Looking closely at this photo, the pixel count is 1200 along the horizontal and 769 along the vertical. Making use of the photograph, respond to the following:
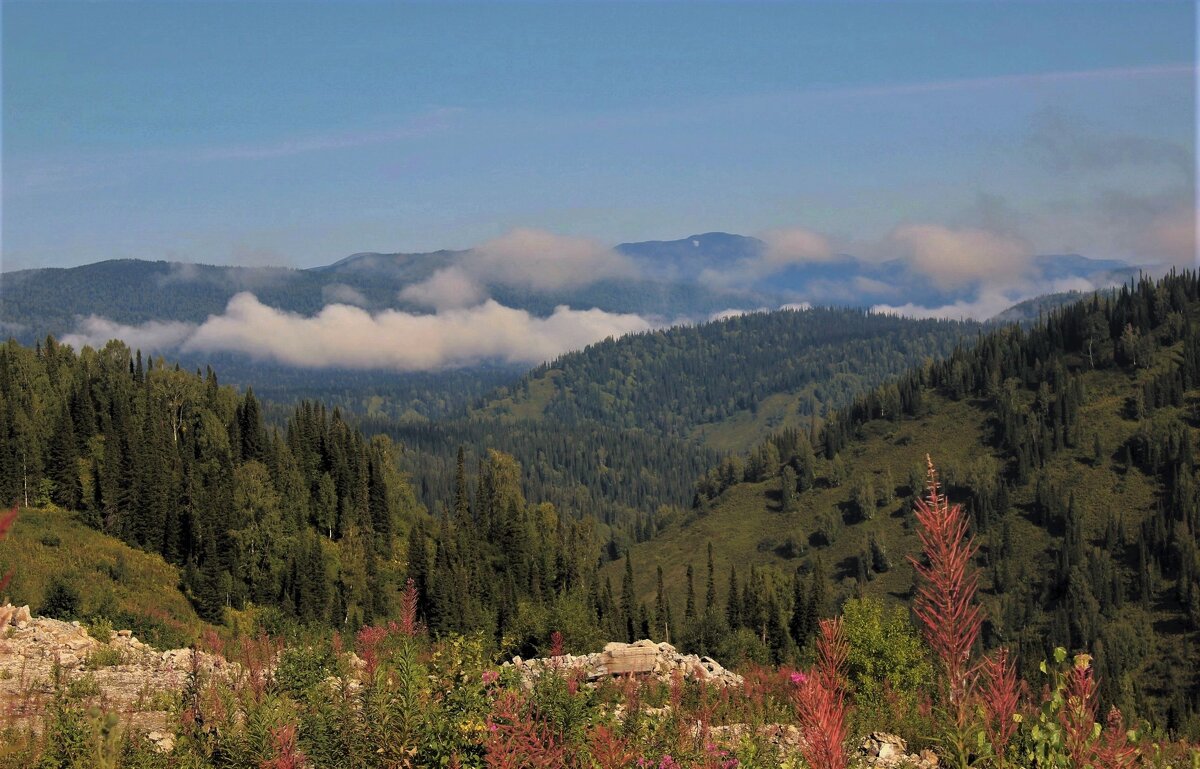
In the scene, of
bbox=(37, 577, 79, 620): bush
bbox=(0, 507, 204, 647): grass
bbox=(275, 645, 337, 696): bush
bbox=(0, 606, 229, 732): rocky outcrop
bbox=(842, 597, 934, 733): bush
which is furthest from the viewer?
bbox=(842, 597, 934, 733): bush

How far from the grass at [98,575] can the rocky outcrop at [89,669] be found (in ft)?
17.6

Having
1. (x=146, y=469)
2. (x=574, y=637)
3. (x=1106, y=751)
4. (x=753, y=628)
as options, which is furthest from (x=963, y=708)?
(x=753, y=628)

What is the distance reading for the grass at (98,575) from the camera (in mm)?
57406

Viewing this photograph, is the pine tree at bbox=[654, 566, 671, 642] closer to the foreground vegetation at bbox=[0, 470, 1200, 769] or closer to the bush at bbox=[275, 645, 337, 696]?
the foreground vegetation at bbox=[0, 470, 1200, 769]

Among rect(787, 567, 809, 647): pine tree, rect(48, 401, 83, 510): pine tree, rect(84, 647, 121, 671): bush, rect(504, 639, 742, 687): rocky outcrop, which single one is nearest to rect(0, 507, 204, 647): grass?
rect(48, 401, 83, 510): pine tree

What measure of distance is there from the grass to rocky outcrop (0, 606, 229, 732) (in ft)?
17.6

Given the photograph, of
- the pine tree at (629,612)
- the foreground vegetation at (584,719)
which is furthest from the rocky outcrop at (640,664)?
the pine tree at (629,612)

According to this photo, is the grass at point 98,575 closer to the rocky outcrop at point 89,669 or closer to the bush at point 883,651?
the rocky outcrop at point 89,669

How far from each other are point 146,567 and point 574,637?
134 ft

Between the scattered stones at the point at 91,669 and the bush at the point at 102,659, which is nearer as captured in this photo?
the scattered stones at the point at 91,669

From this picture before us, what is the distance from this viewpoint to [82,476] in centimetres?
9906

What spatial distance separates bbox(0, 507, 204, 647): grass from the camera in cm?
5741

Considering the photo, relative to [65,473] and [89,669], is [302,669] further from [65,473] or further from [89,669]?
[65,473]

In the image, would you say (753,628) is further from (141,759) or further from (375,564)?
(141,759)
